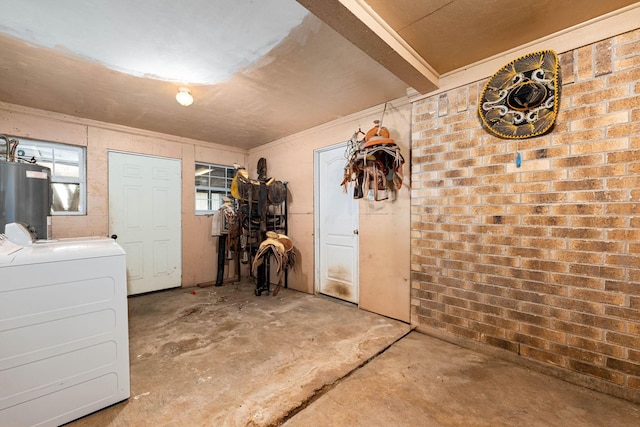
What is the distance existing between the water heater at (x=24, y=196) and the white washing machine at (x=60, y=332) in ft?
1.75

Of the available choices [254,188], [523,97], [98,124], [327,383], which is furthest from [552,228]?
[98,124]

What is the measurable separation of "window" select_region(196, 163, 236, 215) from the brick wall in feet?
12.4

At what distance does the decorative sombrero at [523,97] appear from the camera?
192 cm

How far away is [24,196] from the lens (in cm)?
211

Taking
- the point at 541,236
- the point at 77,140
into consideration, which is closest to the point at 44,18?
the point at 77,140

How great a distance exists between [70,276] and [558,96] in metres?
3.47

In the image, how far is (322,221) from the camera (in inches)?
156

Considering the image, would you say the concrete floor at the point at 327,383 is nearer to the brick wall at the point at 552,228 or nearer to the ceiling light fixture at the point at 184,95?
the brick wall at the point at 552,228

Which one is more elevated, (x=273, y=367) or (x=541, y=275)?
(x=541, y=275)

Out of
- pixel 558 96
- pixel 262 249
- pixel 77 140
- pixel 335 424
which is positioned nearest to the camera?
pixel 335 424

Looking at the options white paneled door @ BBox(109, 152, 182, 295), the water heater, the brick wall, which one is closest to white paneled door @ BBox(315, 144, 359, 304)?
the brick wall

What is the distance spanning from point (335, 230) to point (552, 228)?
2394 millimetres

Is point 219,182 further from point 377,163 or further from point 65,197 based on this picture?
point 377,163

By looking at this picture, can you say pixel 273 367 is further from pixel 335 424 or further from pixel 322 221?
pixel 322 221
